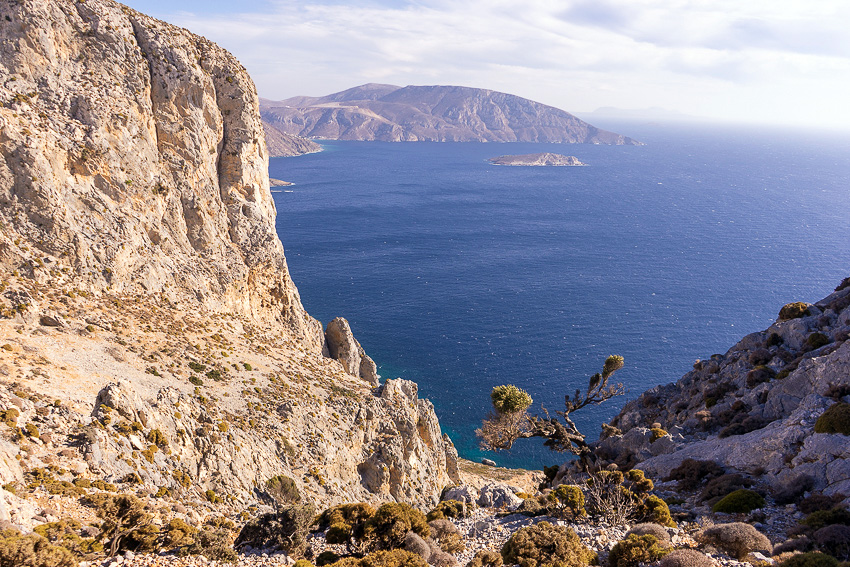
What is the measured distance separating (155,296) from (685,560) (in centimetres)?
4486

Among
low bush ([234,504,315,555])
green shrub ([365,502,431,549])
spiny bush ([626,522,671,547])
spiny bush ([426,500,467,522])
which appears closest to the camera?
spiny bush ([626,522,671,547])

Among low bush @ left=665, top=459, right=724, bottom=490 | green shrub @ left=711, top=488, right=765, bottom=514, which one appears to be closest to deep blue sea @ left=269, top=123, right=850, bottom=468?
low bush @ left=665, top=459, right=724, bottom=490

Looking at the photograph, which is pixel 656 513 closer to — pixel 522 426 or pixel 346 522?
pixel 522 426

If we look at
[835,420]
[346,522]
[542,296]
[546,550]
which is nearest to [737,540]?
[546,550]

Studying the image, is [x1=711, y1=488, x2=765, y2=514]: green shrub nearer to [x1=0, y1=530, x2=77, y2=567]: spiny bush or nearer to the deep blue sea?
[x1=0, y1=530, x2=77, y2=567]: spiny bush

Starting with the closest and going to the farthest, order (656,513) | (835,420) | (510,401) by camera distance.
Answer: (656,513)
(835,420)
(510,401)

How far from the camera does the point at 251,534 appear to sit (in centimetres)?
2523

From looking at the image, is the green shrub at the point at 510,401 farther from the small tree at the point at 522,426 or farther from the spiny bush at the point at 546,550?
the spiny bush at the point at 546,550

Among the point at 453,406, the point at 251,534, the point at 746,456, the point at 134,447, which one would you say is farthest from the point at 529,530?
the point at 453,406

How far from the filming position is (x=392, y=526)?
2495 centimetres

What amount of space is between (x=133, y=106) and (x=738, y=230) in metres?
210

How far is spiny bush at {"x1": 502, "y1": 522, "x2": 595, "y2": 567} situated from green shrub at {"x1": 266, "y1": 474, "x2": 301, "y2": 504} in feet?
60.2

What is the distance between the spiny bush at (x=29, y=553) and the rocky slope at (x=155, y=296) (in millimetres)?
8220

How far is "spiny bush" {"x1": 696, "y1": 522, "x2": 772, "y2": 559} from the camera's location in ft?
74.9
